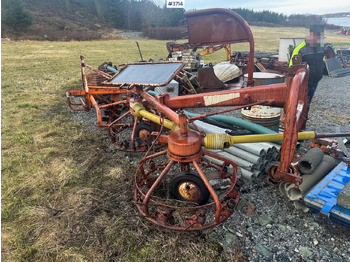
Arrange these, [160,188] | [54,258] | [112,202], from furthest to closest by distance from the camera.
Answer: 1. [160,188]
2. [112,202]
3. [54,258]

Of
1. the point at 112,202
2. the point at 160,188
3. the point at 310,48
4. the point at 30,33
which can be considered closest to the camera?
the point at 112,202

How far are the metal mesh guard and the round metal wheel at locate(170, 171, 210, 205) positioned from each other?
1256 millimetres

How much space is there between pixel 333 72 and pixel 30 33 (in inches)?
1435

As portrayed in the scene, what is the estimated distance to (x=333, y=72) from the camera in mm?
12086

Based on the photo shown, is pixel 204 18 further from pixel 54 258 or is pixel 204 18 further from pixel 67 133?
pixel 67 133

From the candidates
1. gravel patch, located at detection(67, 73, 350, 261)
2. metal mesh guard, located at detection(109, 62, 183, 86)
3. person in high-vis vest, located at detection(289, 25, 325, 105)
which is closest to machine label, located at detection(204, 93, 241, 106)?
metal mesh guard, located at detection(109, 62, 183, 86)

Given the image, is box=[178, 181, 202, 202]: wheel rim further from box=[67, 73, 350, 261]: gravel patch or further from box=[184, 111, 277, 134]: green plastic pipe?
box=[184, 111, 277, 134]: green plastic pipe

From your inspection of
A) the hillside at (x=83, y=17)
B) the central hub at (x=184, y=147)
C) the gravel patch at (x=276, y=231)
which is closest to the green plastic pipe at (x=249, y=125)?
the gravel patch at (x=276, y=231)

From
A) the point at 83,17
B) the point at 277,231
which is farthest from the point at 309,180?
the point at 83,17

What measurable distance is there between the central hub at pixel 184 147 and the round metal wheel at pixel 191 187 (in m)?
0.29

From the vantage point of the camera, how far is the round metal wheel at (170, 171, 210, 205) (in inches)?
117

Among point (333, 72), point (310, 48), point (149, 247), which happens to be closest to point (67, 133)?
point (149, 247)

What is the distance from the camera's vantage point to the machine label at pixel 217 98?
2830mm

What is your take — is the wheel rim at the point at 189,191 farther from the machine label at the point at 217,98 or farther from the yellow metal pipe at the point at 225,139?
the machine label at the point at 217,98
